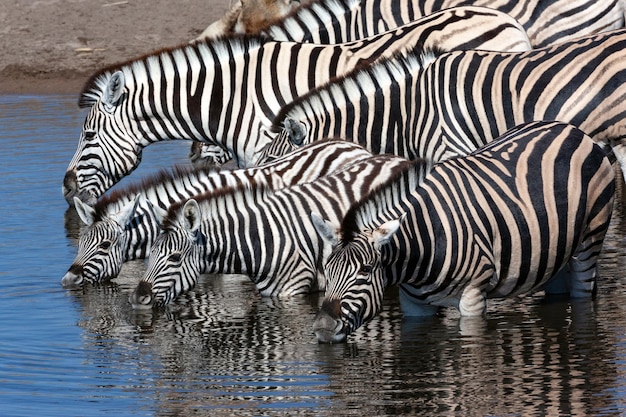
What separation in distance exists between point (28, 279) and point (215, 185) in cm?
184

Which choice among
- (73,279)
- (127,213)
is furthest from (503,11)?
(73,279)

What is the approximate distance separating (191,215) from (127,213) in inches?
54.0

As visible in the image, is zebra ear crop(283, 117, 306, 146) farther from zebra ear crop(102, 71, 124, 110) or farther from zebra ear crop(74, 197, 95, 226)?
zebra ear crop(102, 71, 124, 110)

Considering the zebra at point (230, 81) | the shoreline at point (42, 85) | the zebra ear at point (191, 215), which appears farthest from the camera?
the shoreline at point (42, 85)

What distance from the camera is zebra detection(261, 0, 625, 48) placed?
1448 cm

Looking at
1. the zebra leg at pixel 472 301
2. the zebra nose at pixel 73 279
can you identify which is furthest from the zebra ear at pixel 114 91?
the zebra leg at pixel 472 301

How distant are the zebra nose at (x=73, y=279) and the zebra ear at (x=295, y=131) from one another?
216 centimetres

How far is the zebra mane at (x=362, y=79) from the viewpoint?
12109 millimetres

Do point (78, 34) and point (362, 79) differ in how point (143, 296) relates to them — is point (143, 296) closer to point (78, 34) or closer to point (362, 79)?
point (362, 79)

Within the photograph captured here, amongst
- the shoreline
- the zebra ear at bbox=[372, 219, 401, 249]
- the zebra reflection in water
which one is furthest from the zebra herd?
the shoreline

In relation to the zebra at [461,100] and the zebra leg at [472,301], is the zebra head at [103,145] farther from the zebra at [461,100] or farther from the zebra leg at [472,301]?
the zebra leg at [472,301]

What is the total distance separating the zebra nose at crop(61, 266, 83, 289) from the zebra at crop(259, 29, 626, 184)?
198cm

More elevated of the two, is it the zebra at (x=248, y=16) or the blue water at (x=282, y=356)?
the zebra at (x=248, y=16)

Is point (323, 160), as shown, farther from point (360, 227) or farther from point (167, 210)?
point (360, 227)
